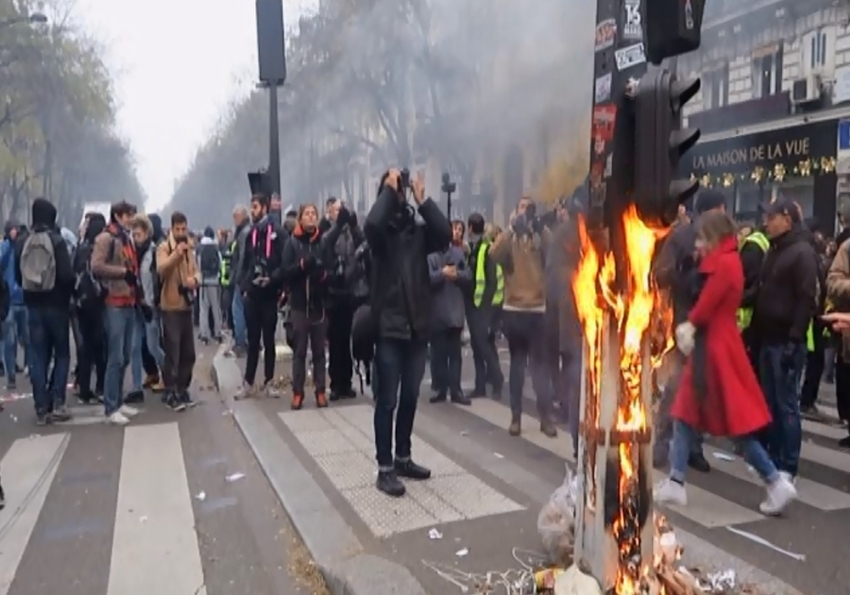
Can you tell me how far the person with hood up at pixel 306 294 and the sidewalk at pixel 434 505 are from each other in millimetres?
412

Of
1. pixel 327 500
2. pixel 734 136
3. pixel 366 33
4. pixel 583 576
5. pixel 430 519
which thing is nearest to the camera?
pixel 583 576

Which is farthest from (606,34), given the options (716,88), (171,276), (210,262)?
(716,88)

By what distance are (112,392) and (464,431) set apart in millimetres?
3254

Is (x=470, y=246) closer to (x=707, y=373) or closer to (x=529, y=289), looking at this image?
(x=529, y=289)

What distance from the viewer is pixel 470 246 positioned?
8516 mm

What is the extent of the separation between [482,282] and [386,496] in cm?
349

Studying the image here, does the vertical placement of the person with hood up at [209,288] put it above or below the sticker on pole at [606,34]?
below

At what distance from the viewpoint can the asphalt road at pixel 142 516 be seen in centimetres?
408

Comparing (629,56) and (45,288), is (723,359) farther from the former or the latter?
(45,288)

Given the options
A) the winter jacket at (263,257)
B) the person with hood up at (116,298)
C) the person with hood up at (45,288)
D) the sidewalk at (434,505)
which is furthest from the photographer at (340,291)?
the person with hood up at (45,288)

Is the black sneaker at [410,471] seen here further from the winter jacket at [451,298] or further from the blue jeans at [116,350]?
the blue jeans at [116,350]

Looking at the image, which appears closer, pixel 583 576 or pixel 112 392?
pixel 583 576

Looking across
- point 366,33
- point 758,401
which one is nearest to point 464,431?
point 758,401

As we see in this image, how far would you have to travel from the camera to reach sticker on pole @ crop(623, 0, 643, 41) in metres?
3.11
